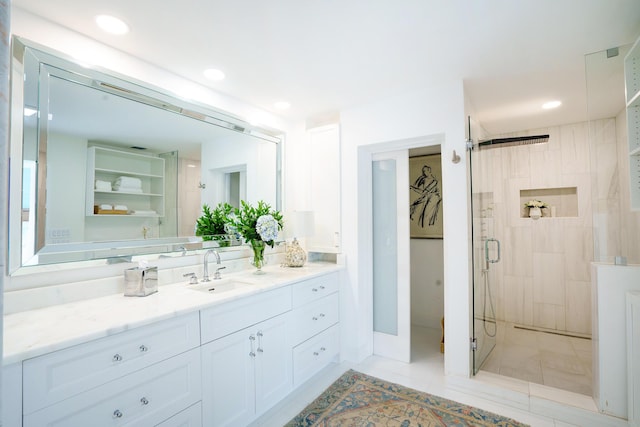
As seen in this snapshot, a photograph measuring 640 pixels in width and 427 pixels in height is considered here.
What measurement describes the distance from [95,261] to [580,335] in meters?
4.69

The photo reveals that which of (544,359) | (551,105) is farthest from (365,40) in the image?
(544,359)

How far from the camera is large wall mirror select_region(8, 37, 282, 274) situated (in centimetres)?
163

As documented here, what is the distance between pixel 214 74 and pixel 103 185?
1099mm

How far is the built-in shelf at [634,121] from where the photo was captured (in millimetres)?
1805

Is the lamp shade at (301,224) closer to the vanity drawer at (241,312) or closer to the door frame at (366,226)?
the door frame at (366,226)

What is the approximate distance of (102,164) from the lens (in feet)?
6.37

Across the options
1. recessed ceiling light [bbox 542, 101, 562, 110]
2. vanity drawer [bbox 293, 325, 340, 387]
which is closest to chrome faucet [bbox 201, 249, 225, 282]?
vanity drawer [bbox 293, 325, 340, 387]

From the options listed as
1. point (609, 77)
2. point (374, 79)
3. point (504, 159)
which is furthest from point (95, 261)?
point (504, 159)

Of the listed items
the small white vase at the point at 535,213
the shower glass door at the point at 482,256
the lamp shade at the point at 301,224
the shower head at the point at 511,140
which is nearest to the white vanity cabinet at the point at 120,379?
the lamp shade at the point at 301,224

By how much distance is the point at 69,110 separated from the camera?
70.9 inches

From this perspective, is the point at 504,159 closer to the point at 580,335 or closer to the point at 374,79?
the point at 580,335

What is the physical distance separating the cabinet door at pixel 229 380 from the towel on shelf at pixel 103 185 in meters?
1.15

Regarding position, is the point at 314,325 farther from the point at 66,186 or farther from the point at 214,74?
the point at 214,74

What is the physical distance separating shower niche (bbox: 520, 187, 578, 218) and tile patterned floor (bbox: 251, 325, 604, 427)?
144 centimetres
